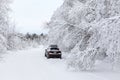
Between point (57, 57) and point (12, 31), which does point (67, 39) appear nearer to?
point (57, 57)

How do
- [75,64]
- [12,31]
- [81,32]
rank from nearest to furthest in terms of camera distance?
[75,64], [81,32], [12,31]

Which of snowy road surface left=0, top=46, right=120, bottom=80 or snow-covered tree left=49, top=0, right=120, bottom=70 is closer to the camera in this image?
snow-covered tree left=49, top=0, right=120, bottom=70

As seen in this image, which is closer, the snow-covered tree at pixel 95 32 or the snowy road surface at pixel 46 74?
the snow-covered tree at pixel 95 32

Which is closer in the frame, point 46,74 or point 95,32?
point 95,32

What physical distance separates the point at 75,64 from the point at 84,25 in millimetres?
2761

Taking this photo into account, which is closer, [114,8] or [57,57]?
[114,8]

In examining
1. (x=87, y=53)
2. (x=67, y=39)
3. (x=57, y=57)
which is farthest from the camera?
(x=57, y=57)

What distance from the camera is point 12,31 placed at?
6191cm

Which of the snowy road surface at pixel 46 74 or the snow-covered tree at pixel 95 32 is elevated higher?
the snow-covered tree at pixel 95 32

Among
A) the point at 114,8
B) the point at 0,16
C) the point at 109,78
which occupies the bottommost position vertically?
the point at 109,78

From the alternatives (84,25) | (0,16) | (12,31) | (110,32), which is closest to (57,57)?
(0,16)

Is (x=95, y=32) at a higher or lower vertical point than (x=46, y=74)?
higher

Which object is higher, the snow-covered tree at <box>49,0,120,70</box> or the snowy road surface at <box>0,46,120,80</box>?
the snow-covered tree at <box>49,0,120,70</box>

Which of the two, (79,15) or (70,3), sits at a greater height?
(70,3)
